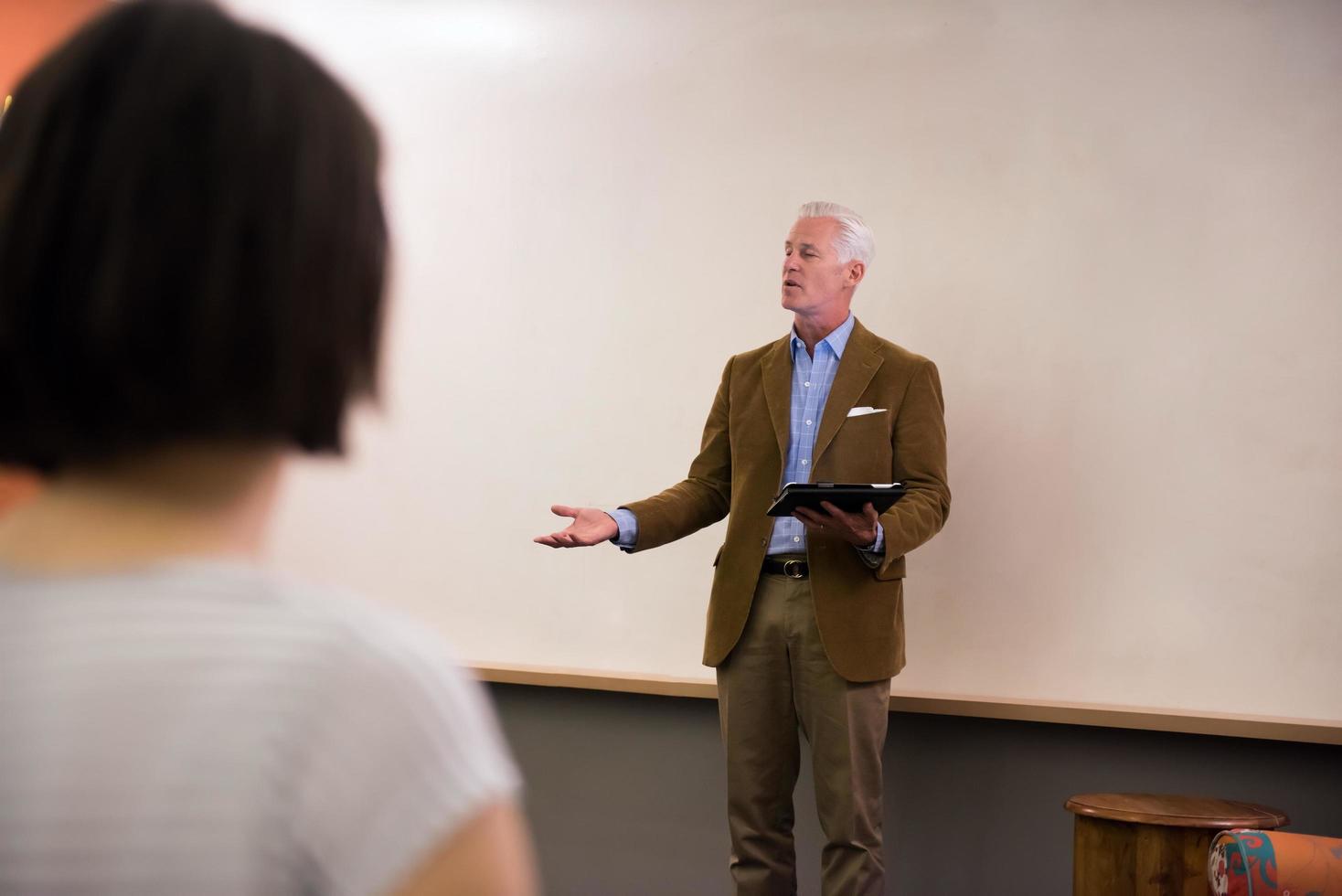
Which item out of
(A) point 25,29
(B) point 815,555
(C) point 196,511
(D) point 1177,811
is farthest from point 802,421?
(A) point 25,29

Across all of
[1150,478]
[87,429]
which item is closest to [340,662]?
[87,429]

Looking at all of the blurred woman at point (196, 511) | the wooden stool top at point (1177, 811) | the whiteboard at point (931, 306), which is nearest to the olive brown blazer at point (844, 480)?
the whiteboard at point (931, 306)

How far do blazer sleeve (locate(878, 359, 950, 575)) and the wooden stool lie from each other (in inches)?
27.5

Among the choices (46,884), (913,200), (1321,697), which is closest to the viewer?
(46,884)

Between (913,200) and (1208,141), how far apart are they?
2.44 ft

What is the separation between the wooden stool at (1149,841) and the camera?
8.43 ft

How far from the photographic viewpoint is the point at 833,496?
8.16ft

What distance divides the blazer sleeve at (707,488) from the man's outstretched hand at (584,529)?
0.47 feet

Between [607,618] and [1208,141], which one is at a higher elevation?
[1208,141]

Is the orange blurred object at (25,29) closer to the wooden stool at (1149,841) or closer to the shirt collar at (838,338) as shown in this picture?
the shirt collar at (838,338)

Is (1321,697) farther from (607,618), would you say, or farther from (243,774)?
(243,774)

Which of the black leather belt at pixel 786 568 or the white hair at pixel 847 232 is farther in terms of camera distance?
the white hair at pixel 847 232

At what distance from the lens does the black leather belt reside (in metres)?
2.88

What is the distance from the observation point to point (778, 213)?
137 inches
